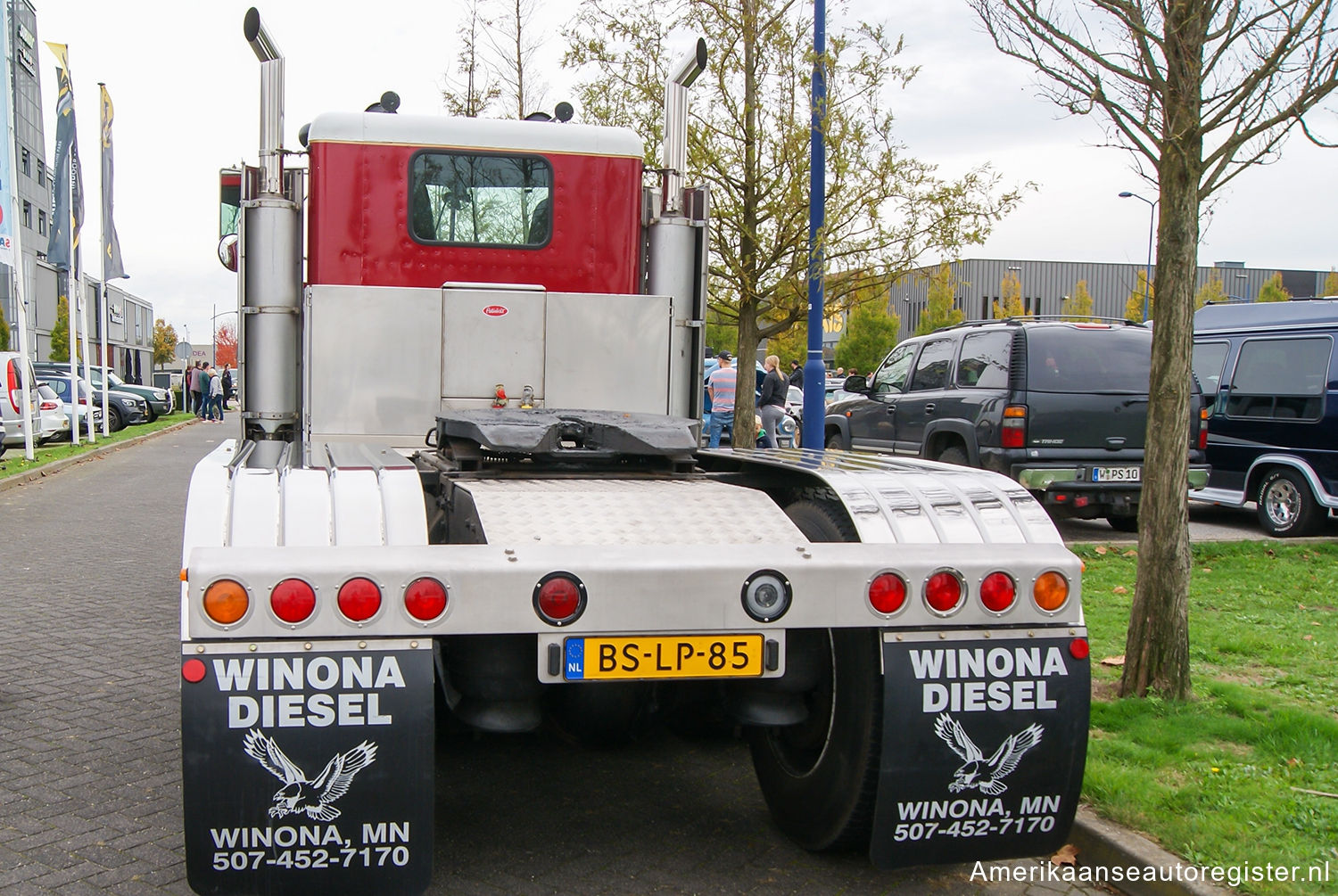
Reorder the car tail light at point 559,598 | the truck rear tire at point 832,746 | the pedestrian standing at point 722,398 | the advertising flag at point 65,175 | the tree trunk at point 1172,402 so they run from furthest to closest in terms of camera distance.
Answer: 1. the advertising flag at point 65,175
2. the pedestrian standing at point 722,398
3. the tree trunk at point 1172,402
4. the truck rear tire at point 832,746
5. the car tail light at point 559,598

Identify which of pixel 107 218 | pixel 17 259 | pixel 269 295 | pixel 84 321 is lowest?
pixel 269 295

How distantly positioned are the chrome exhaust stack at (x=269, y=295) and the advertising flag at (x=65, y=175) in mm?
16624

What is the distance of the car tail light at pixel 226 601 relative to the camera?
8.89 ft

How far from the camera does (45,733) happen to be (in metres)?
4.73

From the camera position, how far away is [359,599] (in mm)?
2783

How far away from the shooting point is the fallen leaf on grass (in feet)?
12.2

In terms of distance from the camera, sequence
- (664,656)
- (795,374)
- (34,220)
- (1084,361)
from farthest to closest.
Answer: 1. (34,220)
2. (795,374)
3. (1084,361)
4. (664,656)

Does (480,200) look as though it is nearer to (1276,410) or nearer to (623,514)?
(623,514)

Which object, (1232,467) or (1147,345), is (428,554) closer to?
(1147,345)

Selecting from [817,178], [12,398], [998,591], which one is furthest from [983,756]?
[12,398]

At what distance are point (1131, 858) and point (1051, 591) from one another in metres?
1.01

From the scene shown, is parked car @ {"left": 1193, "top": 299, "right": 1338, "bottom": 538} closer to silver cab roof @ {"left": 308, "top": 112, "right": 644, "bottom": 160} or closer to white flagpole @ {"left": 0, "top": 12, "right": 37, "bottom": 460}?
silver cab roof @ {"left": 308, "top": 112, "right": 644, "bottom": 160}

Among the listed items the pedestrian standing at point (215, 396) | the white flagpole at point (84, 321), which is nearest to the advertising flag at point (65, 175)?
the white flagpole at point (84, 321)

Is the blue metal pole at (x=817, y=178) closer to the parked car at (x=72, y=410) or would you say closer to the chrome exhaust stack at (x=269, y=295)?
the chrome exhaust stack at (x=269, y=295)
